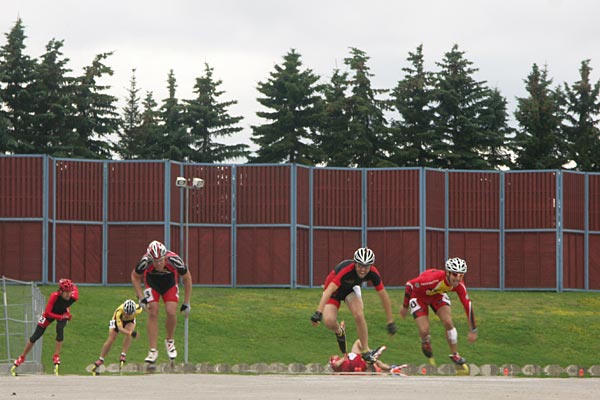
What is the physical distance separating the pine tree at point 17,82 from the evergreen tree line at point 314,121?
0.18ft

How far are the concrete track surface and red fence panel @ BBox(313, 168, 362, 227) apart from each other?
4101 cm

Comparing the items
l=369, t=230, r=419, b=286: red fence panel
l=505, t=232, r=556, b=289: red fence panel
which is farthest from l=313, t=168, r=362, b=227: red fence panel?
l=505, t=232, r=556, b=289: red fence panel

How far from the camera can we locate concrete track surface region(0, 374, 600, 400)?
15.2 metres

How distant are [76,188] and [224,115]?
24.4 meters

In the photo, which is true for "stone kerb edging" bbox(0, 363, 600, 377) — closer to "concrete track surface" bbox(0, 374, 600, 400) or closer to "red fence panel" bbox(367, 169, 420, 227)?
"concrete track surface" bbox(0, 374, 600, 400)

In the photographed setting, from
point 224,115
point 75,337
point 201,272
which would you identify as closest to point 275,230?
point 201,272

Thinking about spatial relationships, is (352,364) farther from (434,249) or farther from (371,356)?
(434,249)

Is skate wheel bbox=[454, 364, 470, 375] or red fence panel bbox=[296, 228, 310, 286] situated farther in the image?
red fence panel bbox=[296, 228, 310, 286]

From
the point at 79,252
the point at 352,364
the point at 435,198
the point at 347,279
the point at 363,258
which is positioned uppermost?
the point at 435,198

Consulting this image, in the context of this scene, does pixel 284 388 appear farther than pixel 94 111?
No

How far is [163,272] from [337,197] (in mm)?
37146

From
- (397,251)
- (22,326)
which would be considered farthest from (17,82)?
(22,326)

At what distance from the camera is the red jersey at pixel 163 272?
2341 centimetres

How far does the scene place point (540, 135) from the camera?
82938 millimetres
